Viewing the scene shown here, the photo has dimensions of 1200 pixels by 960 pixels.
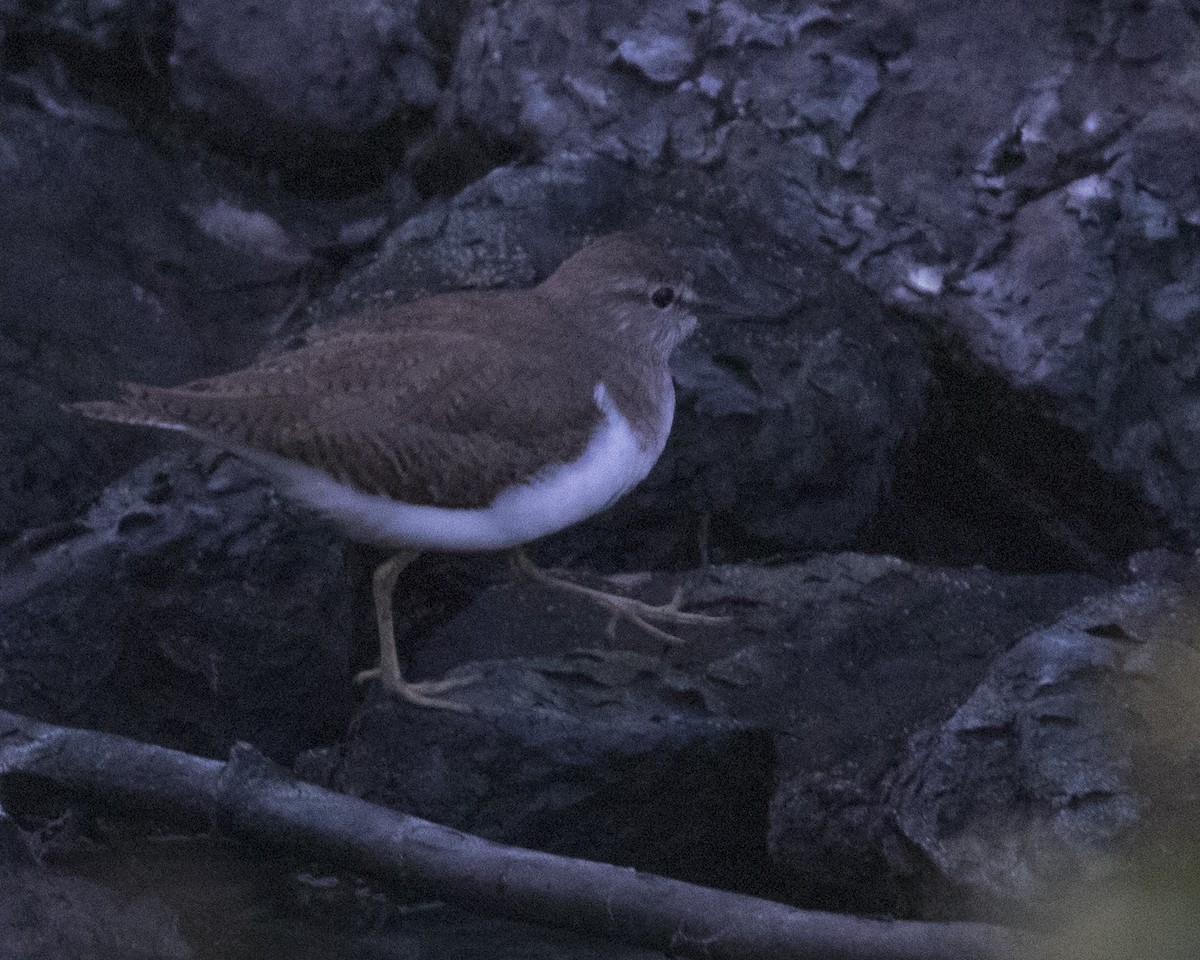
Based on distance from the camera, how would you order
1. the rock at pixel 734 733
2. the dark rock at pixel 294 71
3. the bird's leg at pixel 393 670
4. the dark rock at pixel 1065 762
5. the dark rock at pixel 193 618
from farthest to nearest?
the dark rock at pixel 294 71 → the dark rock at pixel 193 618 → the bird's leg at pixel 393 670 → the rock at pixel 734 733 → the dark rock at pixel 1065 762

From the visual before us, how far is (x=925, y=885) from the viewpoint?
15.3ft

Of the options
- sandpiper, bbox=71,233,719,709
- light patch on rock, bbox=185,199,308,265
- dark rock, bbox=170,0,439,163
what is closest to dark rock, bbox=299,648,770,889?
sandpiper, bbox=71,233,719,709

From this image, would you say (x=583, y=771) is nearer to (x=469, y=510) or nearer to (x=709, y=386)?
(x=469, y=510)

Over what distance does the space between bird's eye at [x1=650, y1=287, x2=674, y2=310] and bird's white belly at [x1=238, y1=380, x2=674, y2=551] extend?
0.72 m

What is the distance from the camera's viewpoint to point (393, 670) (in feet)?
17.9

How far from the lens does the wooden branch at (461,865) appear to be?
378 centimetres

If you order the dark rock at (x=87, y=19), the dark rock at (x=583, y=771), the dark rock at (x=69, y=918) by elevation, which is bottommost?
the dark rock at (x=69, y=918)

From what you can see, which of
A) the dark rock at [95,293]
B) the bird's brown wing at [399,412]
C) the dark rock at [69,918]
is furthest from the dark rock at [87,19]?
the dark rock at [69,918]

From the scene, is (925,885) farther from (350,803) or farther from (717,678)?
(350,803)

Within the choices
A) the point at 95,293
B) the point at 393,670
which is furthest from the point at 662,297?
the point at 95,293

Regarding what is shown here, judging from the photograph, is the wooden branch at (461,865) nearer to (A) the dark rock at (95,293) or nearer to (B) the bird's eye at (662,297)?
(A) the dark rock at (95,293)

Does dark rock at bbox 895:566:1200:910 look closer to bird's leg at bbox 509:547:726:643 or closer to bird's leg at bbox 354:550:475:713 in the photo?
bird's leg at bbox 509:547:726:643

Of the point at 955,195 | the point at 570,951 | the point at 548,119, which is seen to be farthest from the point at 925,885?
the point at 548,119

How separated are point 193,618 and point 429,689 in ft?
3.27
